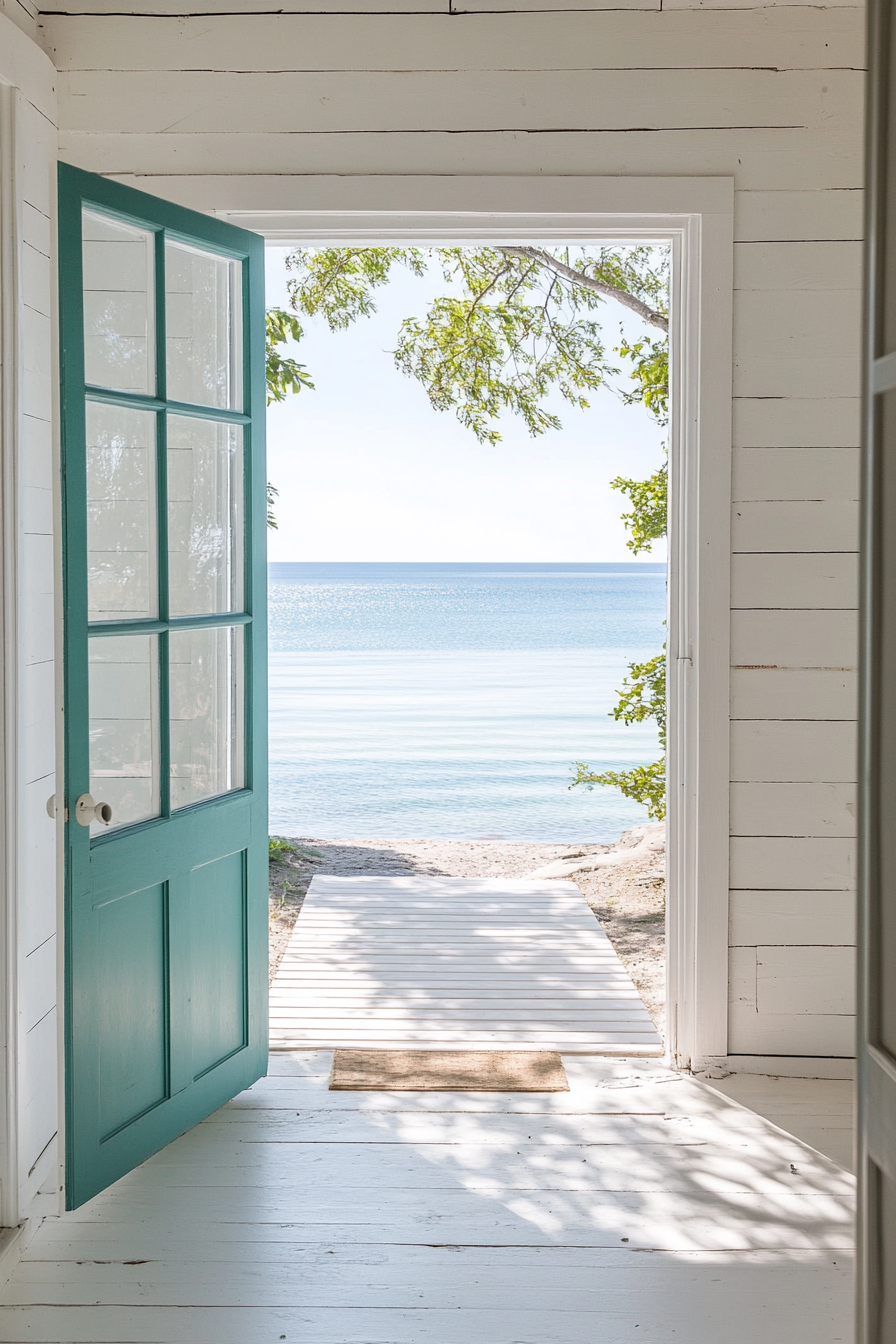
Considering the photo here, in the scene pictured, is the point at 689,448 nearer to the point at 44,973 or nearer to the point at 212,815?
the point at 212,815

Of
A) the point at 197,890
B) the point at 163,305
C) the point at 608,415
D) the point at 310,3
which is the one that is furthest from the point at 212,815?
the point at 608,415

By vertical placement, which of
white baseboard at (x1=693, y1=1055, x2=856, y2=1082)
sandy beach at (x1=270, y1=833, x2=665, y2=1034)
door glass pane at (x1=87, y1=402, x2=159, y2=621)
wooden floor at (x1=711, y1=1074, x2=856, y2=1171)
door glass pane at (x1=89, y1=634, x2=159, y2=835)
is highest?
door glass pane at (x1=87, y1=402, x2=159, y2=621)

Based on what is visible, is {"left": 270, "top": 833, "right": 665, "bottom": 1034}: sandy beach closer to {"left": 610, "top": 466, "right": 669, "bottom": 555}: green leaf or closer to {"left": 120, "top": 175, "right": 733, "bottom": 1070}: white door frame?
{"left": 120, "top": 175, "right": 733, "bottom": 1070}: white door frame

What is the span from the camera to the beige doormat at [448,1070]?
290 cm

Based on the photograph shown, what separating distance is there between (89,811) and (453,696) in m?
16.7

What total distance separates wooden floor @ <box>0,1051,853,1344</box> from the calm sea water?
7.92 m

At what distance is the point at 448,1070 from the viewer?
119 inches

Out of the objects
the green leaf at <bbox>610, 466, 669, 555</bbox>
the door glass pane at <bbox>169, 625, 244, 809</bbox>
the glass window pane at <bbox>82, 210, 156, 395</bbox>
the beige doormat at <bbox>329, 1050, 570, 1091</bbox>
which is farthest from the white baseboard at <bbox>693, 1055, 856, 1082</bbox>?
the green leaf at <bbox>610, 466, 669, 555</bbox>

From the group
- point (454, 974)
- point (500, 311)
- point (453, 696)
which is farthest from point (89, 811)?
point (453, 696)

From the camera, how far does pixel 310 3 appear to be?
2.74 meters

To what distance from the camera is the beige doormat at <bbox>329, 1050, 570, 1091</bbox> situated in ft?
9.51

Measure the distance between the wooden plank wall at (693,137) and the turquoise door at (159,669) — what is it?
1.49 ft

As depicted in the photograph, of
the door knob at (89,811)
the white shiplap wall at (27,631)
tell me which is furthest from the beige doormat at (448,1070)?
the door knob at (89,811)

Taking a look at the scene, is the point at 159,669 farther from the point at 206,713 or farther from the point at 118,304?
the point at 118,304
